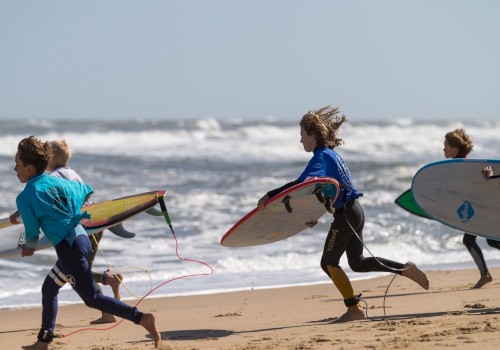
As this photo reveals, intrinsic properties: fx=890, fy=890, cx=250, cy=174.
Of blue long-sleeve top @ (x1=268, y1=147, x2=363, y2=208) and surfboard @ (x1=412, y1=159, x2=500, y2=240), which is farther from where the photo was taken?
surfboard @ (x1=412, y1=159, x2=500, y2=240)

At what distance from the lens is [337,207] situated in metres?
6.02

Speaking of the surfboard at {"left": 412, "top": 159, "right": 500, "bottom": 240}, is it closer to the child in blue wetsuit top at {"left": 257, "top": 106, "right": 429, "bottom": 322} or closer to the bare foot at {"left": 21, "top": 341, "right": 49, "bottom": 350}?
the child in blue wetsuit top at {"left": 257, "top": 106, "right": 429, "bottom": 322}

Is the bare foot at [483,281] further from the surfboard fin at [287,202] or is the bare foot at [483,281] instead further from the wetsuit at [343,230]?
the surfboard fin at [287,202]

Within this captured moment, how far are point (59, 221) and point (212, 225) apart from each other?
25.6 feet

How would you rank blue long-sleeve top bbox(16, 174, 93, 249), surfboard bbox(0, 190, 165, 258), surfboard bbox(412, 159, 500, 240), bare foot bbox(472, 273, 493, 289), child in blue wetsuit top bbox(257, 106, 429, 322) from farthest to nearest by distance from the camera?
bare foot bbox(472, 273, 493, 289), surfboard bbox(0, 190, 165, 258), surfboard bbox(412, 159, 500, 240), child in blue wetsuit top bbox(257, 106, 429, 322), blue long-sleeve top bbox(16, 174, 93, 249)

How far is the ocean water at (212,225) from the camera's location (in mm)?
9031

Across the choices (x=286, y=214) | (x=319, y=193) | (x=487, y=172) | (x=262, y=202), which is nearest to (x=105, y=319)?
(x=286, y=214)

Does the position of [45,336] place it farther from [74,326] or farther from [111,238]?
[111,238]

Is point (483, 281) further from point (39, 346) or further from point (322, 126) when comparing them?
point (39, 346)

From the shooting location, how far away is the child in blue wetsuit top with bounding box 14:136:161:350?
4.96 meters

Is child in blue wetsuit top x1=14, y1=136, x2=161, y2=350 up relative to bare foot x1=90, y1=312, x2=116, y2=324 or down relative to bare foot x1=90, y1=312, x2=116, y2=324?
up

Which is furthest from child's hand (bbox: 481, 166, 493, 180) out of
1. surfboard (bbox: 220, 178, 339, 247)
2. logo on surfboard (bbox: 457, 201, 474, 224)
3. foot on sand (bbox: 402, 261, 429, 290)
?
surfboard (bbox: 220, 178, 339, 247)

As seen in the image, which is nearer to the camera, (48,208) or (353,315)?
(48,208)

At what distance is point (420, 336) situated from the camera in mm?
4938
